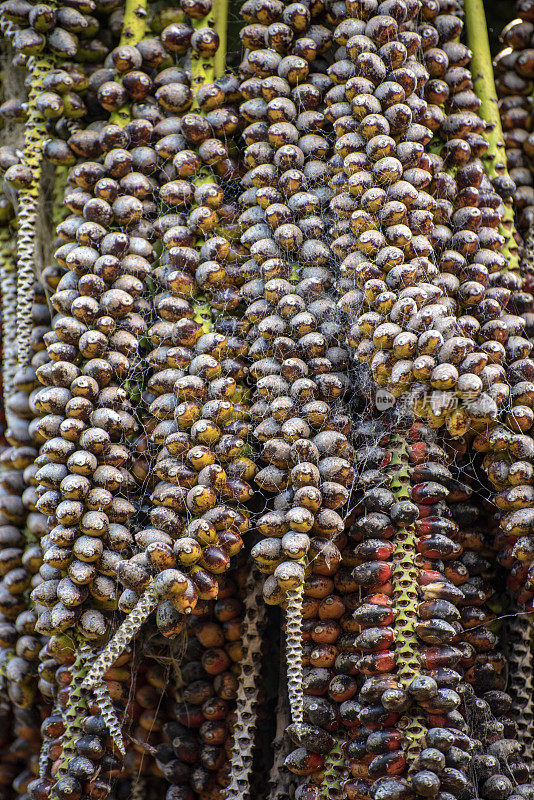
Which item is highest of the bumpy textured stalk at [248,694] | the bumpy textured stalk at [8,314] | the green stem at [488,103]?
the green stem at [488,103]

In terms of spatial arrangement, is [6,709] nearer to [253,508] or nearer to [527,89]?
[253,508]

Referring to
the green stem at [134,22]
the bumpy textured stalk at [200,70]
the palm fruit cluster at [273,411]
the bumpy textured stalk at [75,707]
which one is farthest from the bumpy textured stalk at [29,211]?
the bumpy textured stalk at [75,707]

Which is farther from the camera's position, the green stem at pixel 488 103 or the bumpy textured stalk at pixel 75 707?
the green stem at pixel 488 103

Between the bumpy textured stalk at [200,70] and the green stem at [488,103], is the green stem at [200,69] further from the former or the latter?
the green stem at [488,103]

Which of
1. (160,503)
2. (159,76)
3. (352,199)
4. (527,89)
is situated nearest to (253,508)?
(160,503)

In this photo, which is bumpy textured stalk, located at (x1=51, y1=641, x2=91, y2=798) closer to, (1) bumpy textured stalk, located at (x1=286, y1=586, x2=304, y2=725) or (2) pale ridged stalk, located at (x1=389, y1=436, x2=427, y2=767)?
(1) bumpy textured stalk, located at (x1=286, y1=586, x2=304, y2=725)

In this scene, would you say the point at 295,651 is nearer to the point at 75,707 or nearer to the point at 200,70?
the point at 75,707

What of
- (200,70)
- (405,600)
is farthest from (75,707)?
(200,70)
